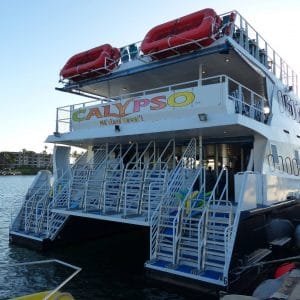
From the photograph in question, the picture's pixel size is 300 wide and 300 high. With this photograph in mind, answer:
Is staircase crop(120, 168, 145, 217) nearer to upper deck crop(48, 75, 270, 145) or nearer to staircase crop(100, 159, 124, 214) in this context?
staircase crop(100, 159, 124, 214)

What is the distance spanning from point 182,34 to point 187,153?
3660 mm

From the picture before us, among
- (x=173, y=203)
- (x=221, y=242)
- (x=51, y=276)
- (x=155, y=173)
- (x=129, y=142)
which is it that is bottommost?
(x=51, y=276)

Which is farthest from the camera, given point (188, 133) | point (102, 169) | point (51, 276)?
point (102, 169)

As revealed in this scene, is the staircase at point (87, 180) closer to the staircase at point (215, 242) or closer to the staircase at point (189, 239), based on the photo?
the staircase at point (189, 239)

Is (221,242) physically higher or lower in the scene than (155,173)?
lower

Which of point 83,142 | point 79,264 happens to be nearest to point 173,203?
point 79,264

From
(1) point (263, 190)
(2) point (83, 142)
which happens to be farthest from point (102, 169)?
(1) point (263, 190)

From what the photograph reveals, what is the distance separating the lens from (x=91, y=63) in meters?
13.7

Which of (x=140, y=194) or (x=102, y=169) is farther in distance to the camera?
(x=102, y=169)

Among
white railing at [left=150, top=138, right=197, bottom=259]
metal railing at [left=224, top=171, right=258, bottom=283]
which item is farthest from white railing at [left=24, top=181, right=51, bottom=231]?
metal railing at [left=224, top=171, right=258, bottom=283]

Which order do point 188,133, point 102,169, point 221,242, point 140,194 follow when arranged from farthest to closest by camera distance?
1. point 102,169
2. point 188,133
3. point 140,194
4. point 221,242

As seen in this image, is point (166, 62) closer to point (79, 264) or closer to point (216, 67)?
point (216, 67)

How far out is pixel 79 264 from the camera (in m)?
10.4

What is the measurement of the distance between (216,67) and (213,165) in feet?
11.2
